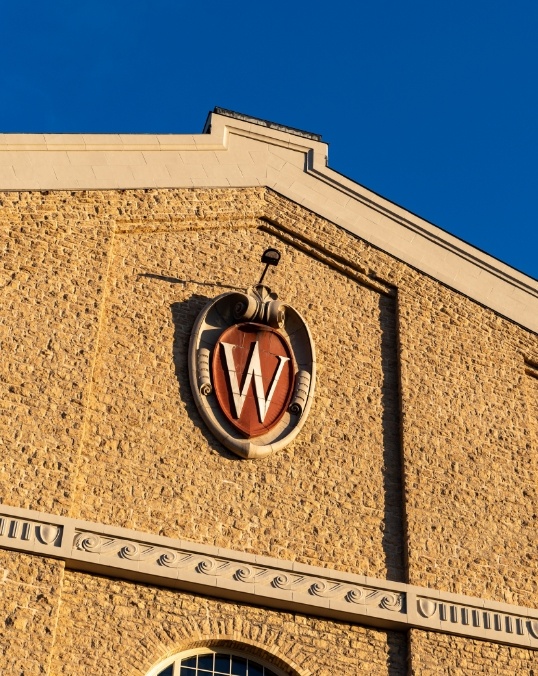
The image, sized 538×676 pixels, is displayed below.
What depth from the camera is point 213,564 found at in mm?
18609

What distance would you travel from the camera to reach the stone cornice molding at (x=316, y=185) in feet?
72.6

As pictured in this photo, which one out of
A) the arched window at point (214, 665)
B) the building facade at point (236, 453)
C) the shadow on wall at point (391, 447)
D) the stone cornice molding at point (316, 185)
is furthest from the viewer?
the stone cornice molding at point (316, 185)

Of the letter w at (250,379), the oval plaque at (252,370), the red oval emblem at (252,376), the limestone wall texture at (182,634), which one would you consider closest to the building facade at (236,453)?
the limestone wall texture at (182,634)

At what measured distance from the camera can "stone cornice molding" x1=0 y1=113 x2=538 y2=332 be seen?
72.6ft

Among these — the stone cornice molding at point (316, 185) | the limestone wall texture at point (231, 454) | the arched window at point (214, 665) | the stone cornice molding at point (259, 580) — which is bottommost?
the arched window at point (214, 665)

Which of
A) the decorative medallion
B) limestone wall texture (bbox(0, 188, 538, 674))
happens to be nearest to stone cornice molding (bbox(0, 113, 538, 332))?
limestone wall texture (bbox(0, 188, 538, 674))

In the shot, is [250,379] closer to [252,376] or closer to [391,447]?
[252,376]

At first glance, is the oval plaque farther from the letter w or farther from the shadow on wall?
the shadow on wall

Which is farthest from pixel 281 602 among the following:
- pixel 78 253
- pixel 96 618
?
pixel 78 253

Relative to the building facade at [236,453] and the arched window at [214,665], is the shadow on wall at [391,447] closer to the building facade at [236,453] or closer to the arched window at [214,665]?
the building facade at [236,453]

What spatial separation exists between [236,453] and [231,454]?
0.07 meters

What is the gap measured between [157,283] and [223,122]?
345cm

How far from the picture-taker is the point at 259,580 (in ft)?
61.3

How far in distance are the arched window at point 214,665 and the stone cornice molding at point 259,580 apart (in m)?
0.74
